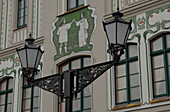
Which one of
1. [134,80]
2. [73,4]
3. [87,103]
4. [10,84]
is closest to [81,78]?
[134,80]

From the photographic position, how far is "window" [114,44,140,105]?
45.7ft

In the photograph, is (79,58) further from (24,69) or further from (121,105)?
(24,69)

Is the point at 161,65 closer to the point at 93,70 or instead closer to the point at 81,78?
the point at 93,70

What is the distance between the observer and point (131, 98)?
13898 mm

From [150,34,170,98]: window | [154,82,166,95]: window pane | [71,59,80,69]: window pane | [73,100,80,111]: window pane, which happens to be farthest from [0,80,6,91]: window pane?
[154,82,166,95]: window pane

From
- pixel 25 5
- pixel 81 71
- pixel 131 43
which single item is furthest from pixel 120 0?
pixel 81 71

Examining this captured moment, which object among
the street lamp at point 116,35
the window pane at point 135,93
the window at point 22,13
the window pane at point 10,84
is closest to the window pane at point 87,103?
the window pane at point 135,93

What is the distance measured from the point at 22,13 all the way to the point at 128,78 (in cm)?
651

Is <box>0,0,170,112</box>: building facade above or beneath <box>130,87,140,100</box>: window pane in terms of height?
above

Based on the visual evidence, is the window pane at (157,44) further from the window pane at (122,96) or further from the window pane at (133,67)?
the window pane at (122,96)

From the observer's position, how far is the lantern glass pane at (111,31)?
8.84m

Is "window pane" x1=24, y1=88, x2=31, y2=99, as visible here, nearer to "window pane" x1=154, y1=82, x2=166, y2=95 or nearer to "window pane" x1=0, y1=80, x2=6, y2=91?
"window pane" x1=0, y1=80, x2=6, y2=91

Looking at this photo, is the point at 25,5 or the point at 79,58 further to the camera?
the point at 25,5

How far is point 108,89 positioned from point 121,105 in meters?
0.74
